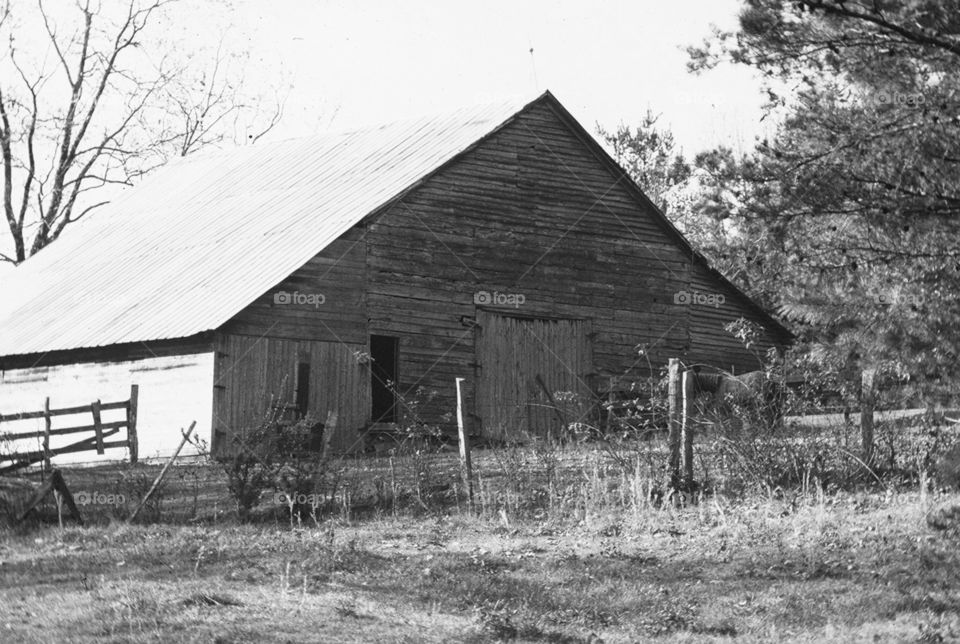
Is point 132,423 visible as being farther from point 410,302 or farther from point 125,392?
point 410,302

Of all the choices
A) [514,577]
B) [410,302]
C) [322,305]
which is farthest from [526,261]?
[514,577]

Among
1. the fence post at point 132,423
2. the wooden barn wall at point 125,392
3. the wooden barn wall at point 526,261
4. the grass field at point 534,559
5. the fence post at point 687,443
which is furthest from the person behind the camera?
the wooden barn wall at point 526,261

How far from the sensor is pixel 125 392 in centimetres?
2595

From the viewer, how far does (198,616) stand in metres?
10.1

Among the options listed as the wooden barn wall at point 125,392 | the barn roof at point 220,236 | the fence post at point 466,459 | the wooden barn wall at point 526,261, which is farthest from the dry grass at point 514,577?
the wooden barn wall at point 526,261

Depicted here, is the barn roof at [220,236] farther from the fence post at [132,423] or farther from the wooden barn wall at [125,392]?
the fence post at [132,423]

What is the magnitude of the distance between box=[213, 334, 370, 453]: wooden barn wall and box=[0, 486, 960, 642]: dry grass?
28.2 ft

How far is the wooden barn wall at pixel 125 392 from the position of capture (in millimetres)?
24016

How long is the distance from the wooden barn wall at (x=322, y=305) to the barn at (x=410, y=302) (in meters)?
0.03

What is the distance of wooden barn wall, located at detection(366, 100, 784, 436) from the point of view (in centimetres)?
2503

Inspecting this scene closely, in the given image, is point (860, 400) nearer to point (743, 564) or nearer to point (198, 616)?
point (743, 564)

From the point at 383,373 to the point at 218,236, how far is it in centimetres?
509

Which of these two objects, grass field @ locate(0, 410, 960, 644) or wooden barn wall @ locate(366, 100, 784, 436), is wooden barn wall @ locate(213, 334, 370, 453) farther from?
grass field @ locate(0, 410, 960, 644)

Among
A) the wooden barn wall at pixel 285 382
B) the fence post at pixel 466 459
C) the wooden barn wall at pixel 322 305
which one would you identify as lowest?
the fence post at pixel 466 459
